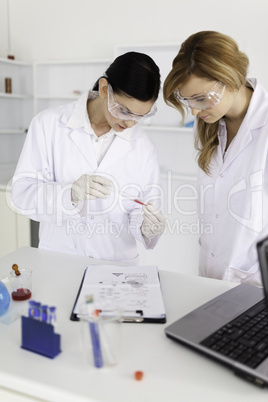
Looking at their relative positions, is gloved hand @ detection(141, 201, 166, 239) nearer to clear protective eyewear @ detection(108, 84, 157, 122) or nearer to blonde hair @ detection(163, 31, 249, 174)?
clear protective eyewear @ detection(108, 84, 157, 122)

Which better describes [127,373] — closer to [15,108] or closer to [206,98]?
[206,98]

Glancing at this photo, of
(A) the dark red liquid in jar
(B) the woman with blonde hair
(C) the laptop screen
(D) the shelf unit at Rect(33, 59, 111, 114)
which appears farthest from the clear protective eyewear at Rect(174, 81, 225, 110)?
(D) the shelf unit at Rect(33, 59, 111, 114)

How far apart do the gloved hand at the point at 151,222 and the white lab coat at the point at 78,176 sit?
5 cm

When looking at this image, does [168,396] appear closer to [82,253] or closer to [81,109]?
[82,253]

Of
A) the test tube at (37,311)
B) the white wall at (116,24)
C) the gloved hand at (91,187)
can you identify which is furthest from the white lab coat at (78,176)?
the white wall at (116,24)

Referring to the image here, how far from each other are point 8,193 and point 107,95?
2.15 meters

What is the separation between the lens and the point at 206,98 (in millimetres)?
1372

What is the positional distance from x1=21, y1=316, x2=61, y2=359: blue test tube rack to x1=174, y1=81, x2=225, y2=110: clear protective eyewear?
93cm

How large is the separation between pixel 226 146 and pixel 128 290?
2.71ft

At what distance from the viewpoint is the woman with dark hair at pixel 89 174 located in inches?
64.9

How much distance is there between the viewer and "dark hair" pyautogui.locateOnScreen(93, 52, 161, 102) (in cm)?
145

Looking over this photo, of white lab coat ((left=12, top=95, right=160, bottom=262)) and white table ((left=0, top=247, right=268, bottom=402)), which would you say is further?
white lab coat ((left=12, top=95, right=160, bottom=262))

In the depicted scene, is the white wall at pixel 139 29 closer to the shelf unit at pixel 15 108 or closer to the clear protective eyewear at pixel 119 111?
the shelf unit at pixel 15 108

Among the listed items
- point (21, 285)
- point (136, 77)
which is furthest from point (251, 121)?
point (21, 285)
